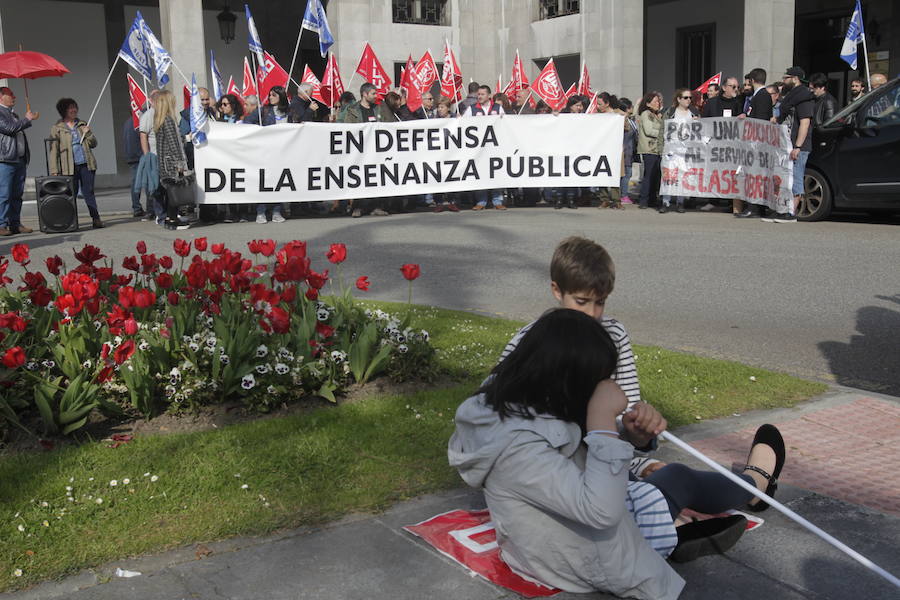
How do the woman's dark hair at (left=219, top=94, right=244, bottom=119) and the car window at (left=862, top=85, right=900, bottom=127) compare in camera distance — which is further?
the woman's dark hair at (left=219, top=94, right=244, bottom=119)

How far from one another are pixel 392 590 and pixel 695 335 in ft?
14.5

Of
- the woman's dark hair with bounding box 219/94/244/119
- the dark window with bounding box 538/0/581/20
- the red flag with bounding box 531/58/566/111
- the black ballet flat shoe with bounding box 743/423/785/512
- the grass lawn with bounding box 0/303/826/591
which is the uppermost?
the dark window with bounding box 538/0/581/20

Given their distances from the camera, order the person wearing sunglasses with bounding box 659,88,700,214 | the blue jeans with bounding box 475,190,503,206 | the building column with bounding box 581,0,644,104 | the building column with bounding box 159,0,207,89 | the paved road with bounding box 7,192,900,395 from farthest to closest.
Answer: the building column with bounding box 581,0,644,104, the building column with bounding box 159,0,207,89, the blue jeans with bounding box 475,190,503,206, the person wearing sunglasses with bounding box 659,88,700,214, the paved road with bounding box 7,192,900,395

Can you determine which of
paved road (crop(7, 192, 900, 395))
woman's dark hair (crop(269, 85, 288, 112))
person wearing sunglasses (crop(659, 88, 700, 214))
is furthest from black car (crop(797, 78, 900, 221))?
woman's dark hair (crop(269, 85, 288, 112))

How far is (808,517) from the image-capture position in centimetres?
389

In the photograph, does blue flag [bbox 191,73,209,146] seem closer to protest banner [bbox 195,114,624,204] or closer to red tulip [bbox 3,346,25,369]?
protest banner [bbox 195,114,624,204]

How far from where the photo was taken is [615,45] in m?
23.6

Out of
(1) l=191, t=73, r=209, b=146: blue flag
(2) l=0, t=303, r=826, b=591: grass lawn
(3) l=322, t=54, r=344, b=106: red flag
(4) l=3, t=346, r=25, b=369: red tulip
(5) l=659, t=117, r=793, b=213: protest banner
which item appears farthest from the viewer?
(3) l=322, t=54, r=344, b=106: red flag

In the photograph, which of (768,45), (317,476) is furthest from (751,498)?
(768,45)

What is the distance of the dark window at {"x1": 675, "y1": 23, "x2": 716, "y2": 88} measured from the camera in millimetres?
26078

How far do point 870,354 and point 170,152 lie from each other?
1022cm

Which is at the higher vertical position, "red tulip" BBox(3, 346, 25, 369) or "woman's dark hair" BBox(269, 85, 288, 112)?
"woman's dark hair" BBox(269, 85, 288, 112)

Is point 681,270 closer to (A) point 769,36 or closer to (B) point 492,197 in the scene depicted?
(B) point 492,197

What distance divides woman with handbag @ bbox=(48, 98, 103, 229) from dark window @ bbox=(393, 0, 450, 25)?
12478 millimetres
